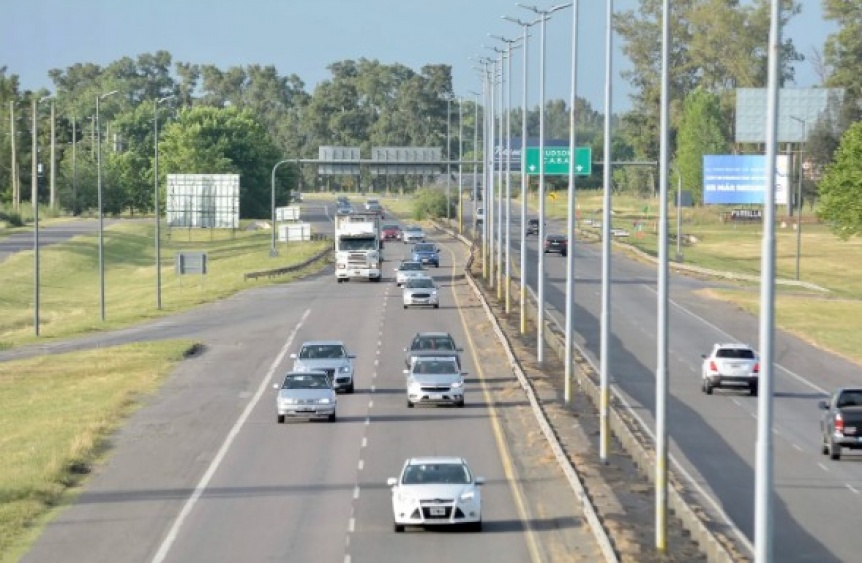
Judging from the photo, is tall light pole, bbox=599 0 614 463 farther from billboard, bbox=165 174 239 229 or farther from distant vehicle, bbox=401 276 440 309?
billboard, bbox=165 174 239 229

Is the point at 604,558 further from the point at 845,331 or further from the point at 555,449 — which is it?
the point at 845,331

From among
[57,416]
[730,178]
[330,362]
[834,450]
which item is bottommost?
[57,416]

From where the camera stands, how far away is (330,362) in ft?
177

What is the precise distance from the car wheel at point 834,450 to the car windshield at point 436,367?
12612 mm

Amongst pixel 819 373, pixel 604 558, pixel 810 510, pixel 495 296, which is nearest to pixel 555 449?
pixel 810 510

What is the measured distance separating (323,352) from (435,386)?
5.54 meters

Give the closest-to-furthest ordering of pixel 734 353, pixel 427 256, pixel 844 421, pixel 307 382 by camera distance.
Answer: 1. pixel 844 421
2. pixel 307 382
3. pixel 734 353
4. pixel 427 256

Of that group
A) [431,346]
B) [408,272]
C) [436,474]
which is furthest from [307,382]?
[408,272]

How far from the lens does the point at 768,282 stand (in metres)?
19.5

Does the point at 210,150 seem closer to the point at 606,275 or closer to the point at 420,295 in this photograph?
the point at 420,295

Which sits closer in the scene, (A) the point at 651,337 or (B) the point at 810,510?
(B) the point at 810,510

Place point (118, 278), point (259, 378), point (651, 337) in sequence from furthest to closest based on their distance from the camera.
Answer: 1. point (118, 278)
2. point (651, 337)
3. point (259, 378)

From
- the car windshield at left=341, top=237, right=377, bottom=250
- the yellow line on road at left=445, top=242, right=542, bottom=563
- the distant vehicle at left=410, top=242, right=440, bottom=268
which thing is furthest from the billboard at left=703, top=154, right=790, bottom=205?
the yellow line on road at left=445, top=242, right=542, bottom=563

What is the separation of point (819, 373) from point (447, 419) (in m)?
20.1
